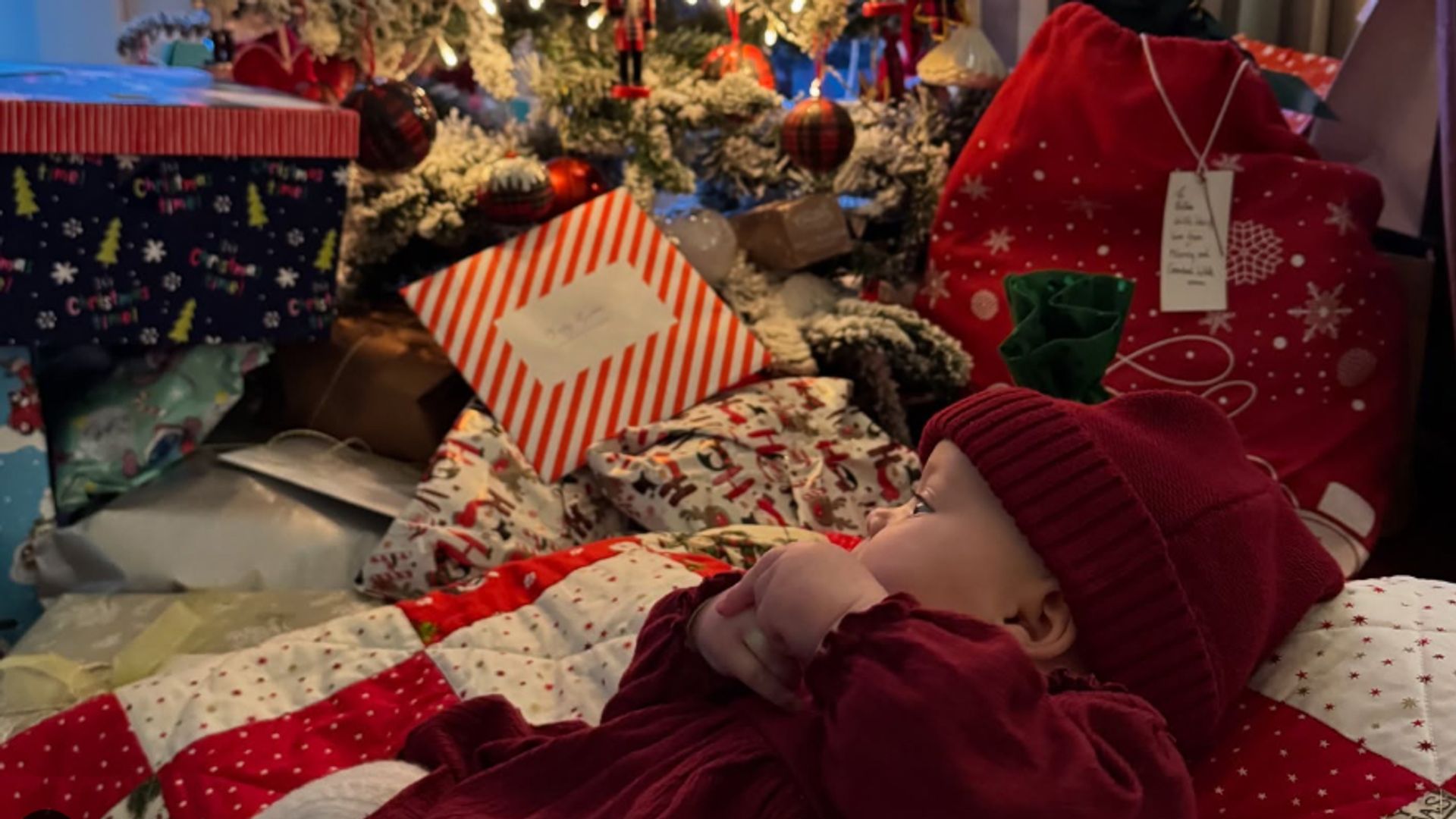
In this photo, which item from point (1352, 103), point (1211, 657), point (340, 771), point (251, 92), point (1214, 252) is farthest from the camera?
point (1352, 103)

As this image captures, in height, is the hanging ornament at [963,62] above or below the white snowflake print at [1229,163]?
above

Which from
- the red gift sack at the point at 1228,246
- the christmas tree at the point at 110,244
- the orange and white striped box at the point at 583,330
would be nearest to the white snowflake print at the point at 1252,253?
the red gift sack at the point at 1228,246

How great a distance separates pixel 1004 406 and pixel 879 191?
3.96 ft

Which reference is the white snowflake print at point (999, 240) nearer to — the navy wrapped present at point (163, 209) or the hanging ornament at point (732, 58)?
the hanging ornament at point (732, 58)

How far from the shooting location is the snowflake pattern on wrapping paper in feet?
5.74

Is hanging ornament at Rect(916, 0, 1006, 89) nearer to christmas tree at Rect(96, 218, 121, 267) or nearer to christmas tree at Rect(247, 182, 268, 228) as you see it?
christmas tree at Rect(247, 182, 268, 228)

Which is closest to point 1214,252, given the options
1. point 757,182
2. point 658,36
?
point 757,182

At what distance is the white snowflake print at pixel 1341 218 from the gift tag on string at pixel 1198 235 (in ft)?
0.37

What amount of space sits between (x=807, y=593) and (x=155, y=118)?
93 cm

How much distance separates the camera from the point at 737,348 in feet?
5.28

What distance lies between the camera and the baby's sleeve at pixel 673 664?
0.77 metres

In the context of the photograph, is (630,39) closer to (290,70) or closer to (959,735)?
(290,70)

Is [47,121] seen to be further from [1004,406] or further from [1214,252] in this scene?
[1214,252]

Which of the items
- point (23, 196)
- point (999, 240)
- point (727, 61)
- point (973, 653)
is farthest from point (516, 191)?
point (973, 653)
